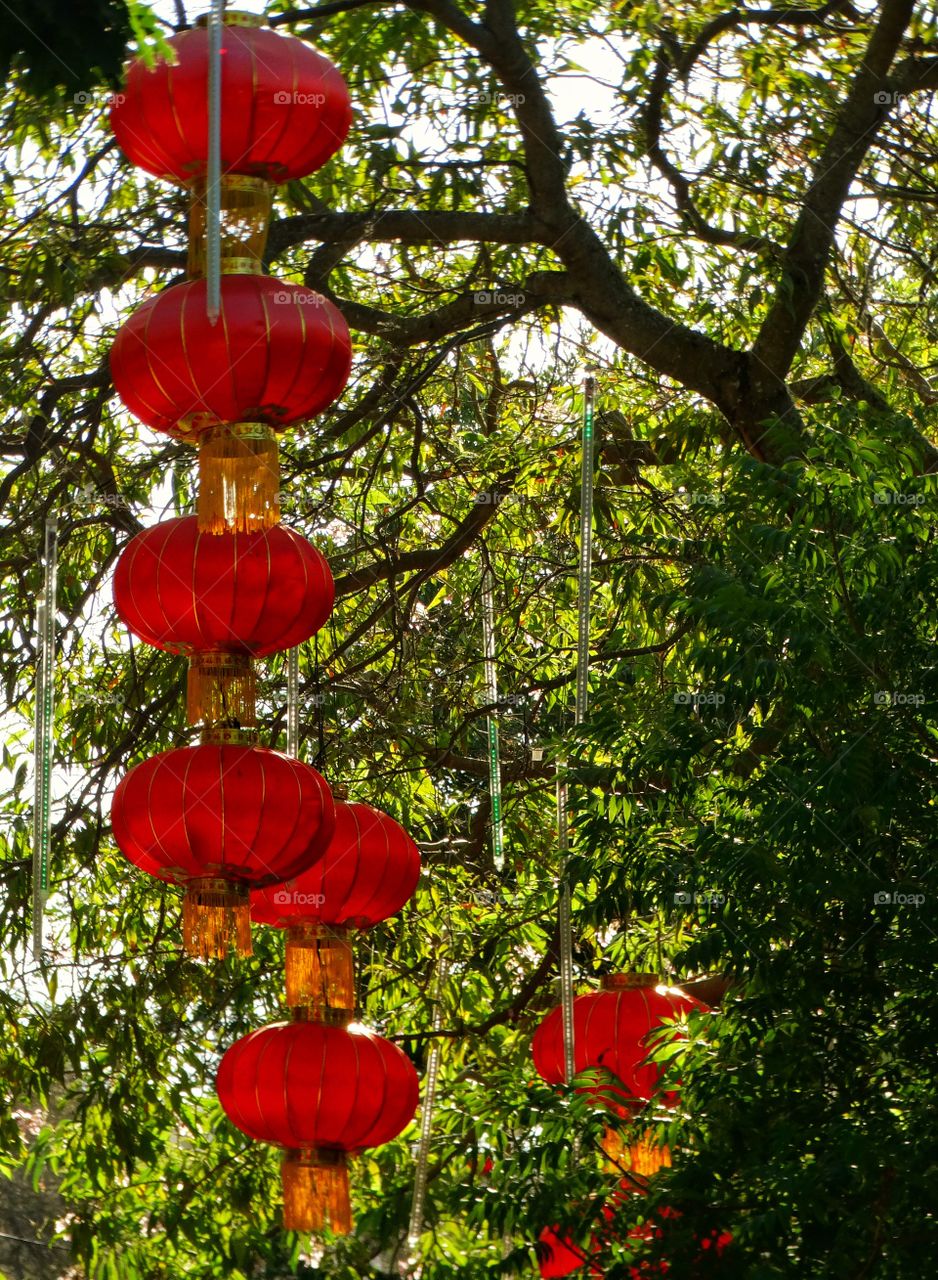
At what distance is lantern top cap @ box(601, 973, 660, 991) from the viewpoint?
420 cm

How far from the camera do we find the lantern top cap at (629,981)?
420 centimetres

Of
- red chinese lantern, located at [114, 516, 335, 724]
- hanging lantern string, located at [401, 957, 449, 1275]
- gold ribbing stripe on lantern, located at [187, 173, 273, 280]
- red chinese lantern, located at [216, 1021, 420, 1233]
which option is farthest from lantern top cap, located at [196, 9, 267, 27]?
hanging lantern string, located at [401, 957, 449, 1275]

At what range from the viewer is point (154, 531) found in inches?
143

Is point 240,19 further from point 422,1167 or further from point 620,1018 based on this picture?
point 422,1167

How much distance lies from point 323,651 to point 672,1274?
319 centimetres

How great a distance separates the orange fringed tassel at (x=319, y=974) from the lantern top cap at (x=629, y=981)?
58 cm

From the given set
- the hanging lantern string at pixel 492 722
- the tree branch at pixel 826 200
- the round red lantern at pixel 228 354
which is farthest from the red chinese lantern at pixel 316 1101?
the tree branch at pixel 826 200

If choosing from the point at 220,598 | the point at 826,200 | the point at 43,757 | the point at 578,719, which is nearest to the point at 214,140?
the point at 220,598

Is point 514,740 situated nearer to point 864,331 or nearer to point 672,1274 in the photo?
point 864,331

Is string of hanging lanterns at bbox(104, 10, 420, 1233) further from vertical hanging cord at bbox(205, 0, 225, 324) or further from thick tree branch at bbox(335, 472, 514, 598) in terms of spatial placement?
thick tree branch at bbox(335, 472, 514, 598)

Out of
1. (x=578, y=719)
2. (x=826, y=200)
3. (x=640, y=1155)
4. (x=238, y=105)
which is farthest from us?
(x=826, y=200)

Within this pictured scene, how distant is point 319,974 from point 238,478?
1.20 metres

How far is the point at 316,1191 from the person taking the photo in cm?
403

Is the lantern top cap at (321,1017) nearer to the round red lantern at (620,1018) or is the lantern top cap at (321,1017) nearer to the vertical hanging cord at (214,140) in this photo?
the round red lantern at (620,1018)
